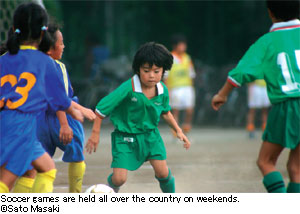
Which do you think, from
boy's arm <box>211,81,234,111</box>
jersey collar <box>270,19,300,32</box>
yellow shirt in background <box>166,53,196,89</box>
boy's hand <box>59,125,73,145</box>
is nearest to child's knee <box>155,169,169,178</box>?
boy's hand <box>59,125,73,145</box>

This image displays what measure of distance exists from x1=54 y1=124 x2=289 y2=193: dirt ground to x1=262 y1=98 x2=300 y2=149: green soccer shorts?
174cm

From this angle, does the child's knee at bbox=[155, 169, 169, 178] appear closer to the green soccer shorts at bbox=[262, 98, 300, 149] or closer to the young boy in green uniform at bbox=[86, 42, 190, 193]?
the young boy in green uniform at bbox=[86, 42, 190, 193]

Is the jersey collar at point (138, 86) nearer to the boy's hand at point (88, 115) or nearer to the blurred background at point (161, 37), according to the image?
the boy's hand at point (88, 115)

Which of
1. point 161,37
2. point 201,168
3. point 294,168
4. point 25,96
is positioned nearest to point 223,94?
point 294,168

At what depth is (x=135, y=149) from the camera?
565cm

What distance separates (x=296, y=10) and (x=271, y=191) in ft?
4.39

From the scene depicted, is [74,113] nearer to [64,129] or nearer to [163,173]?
[64,129]

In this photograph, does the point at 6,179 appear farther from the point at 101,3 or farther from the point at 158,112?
the point at 101,3

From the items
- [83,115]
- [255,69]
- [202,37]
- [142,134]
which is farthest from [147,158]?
[202,37]

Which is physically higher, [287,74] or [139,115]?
[287,74]

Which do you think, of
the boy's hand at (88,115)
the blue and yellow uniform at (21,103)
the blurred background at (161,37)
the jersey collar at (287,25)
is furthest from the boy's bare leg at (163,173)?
the blurred background at (161,37)

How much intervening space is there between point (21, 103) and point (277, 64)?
182 centimetres

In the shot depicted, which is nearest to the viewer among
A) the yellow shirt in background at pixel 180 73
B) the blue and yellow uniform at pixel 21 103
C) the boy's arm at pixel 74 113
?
the blue and yellow uniform at pixel 21 103

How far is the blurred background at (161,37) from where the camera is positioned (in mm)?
16109
